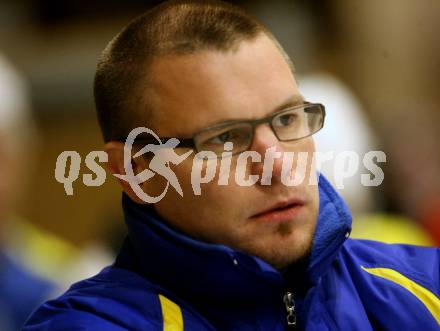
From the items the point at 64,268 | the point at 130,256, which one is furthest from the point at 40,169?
the point at 130,256

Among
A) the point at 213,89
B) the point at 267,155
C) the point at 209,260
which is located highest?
the point at 213,89

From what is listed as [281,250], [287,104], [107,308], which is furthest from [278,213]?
[107,308]

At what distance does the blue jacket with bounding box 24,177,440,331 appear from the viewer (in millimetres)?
1264

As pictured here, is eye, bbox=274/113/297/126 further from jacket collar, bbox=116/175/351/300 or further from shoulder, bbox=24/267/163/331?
shoulder, bbox=24/267/163/331

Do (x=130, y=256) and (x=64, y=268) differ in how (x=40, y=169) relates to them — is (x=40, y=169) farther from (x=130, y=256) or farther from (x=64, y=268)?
(x=130, y=256)

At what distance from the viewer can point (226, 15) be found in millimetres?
1362

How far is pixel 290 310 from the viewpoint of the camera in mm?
1297

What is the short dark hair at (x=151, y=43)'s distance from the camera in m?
1.31

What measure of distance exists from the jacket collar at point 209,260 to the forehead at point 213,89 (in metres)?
0.14

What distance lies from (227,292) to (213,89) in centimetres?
29

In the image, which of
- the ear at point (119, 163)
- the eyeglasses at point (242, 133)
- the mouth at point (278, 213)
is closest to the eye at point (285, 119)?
the eyeglasses at point (242, 133)

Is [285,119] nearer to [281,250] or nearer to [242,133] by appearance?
[242,133]

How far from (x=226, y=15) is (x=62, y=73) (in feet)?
9.98

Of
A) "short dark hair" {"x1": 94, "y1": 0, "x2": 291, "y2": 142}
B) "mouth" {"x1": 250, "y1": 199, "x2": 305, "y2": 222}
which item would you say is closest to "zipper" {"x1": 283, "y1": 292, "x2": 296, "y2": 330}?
"mouth" {"x1": 250, "y1": 199, "x2": 305, "y2": 222}
